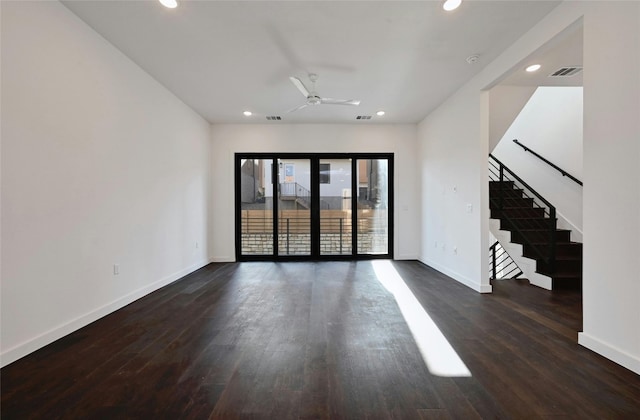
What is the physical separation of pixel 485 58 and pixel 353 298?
10.7 ft

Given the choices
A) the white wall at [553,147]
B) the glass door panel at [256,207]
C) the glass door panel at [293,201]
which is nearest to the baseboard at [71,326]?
the glass door panel at [256,207]

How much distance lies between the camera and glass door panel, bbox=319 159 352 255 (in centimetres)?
587

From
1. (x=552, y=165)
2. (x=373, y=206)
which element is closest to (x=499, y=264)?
(x=552, y=165)

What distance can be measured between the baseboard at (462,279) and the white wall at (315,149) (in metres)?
0.83

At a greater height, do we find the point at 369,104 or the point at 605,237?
the point at 369,104

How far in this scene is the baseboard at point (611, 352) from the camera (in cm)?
183

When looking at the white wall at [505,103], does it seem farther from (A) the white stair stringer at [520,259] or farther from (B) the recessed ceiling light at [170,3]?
(B) the recessed ceiling light at [170,3]

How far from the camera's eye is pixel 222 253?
572 cm

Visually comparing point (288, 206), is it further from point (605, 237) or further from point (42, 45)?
point (605, 237)

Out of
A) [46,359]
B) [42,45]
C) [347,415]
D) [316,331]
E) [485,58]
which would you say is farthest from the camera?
[485,58]

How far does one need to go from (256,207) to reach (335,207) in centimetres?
168

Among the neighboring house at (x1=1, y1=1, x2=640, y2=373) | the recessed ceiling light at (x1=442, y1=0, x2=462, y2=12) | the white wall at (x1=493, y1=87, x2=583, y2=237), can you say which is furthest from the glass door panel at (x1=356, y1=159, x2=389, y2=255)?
the recessed ceiling light at (x1=442, y1=0, x2=462, y2=12)

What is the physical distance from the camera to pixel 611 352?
1.96m

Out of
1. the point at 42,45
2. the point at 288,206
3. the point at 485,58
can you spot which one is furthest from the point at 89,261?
the point at 485,58
